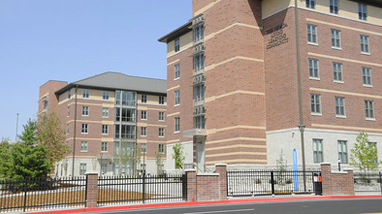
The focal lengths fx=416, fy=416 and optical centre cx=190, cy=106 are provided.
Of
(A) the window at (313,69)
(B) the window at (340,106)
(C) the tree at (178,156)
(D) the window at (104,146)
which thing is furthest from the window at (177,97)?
(D) the window at (104,146)

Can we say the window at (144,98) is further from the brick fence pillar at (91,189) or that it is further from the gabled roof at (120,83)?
the brick fence pillar at (91,189)

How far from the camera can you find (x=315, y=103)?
36719 mm

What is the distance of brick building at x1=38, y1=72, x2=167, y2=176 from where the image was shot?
231 ft

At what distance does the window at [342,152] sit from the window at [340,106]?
257 centimetres

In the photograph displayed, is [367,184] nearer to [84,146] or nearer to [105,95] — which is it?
[84,146]

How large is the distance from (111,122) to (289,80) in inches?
1723

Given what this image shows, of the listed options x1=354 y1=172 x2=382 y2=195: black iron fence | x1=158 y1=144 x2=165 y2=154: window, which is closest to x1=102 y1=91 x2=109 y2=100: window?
x1=158 y1=144 x2=165 y2=154: window

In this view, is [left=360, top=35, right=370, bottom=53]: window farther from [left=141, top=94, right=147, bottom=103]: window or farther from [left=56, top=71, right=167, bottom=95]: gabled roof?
[left=141, top=94, right=147, bottom=103]: window

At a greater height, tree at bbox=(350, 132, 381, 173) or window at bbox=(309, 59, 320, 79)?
window at bbox=(309, 59, 320, 79)

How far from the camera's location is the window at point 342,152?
3712cm

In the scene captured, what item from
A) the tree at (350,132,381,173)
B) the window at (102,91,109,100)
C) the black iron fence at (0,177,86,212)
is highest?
the window at (102,91,109,100)

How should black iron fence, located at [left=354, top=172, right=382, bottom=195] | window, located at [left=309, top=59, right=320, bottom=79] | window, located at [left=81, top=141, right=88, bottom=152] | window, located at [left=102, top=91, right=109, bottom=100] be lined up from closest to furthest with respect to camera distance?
black iron fence, located at [left=354, top=172, right=382, bottom=195], window, located at [left=309, top=59, right=320, bottom=79], window, located at [left=81, top=141, right=88, bottom=152], window, located at [left=102, top=91, right=109, bottom=100]

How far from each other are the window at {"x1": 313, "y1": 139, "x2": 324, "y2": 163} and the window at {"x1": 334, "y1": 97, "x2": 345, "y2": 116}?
3691mm

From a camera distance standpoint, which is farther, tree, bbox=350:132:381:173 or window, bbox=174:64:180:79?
window, bbox=174:64:180:79
